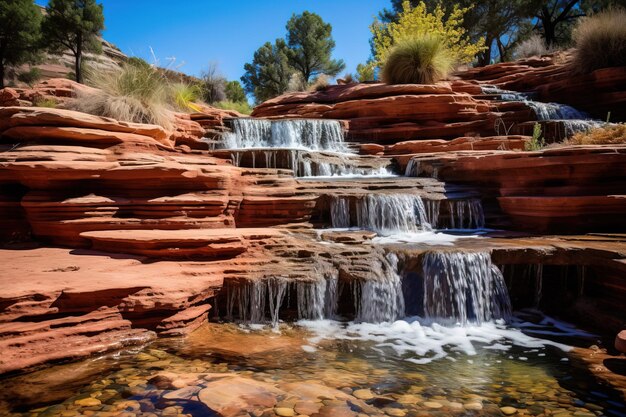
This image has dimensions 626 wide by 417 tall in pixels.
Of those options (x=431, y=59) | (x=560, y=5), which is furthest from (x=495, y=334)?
(x=560, y=5)

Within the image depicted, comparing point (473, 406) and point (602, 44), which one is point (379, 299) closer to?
point (473, 406)

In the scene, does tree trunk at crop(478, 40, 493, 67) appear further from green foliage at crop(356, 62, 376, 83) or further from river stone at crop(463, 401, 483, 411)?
river stone at crop(463, 401, 483, 411)

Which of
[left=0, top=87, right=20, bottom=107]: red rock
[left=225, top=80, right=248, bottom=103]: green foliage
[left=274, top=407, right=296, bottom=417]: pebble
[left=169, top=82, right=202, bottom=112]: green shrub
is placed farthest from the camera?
[left=225, top=80, right=248, bottom=103]: green foliage

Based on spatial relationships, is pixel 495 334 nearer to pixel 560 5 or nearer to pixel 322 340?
pixel 322 340

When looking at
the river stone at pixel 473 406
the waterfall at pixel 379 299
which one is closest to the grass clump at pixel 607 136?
the waterfall at pixel 379 299

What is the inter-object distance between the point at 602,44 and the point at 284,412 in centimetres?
1356

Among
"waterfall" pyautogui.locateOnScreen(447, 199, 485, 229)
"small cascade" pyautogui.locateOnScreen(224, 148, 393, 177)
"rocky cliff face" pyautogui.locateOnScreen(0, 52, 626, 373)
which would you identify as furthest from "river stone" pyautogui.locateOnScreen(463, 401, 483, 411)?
"small cascade" pyautogui.locateOnScreen(224, 148, 393, 177)

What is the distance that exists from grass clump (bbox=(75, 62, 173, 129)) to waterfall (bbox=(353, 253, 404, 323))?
587 centimetres

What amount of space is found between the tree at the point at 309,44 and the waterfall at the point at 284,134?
1787 centimetres

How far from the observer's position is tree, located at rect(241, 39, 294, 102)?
1035 inches

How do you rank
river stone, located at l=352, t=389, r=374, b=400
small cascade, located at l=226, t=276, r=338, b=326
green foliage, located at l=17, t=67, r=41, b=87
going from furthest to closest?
1. green foliage, located at l=17, t=67, r=41, b=87
2. small cascade, located at l=226, t=276, r=338, b=326
3. river stone, located at l=352, t=389, r=374, b=400

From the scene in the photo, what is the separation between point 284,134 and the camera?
33.0 ft

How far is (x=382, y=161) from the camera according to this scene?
29.4 ft

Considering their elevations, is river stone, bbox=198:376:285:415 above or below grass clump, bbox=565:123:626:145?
below
